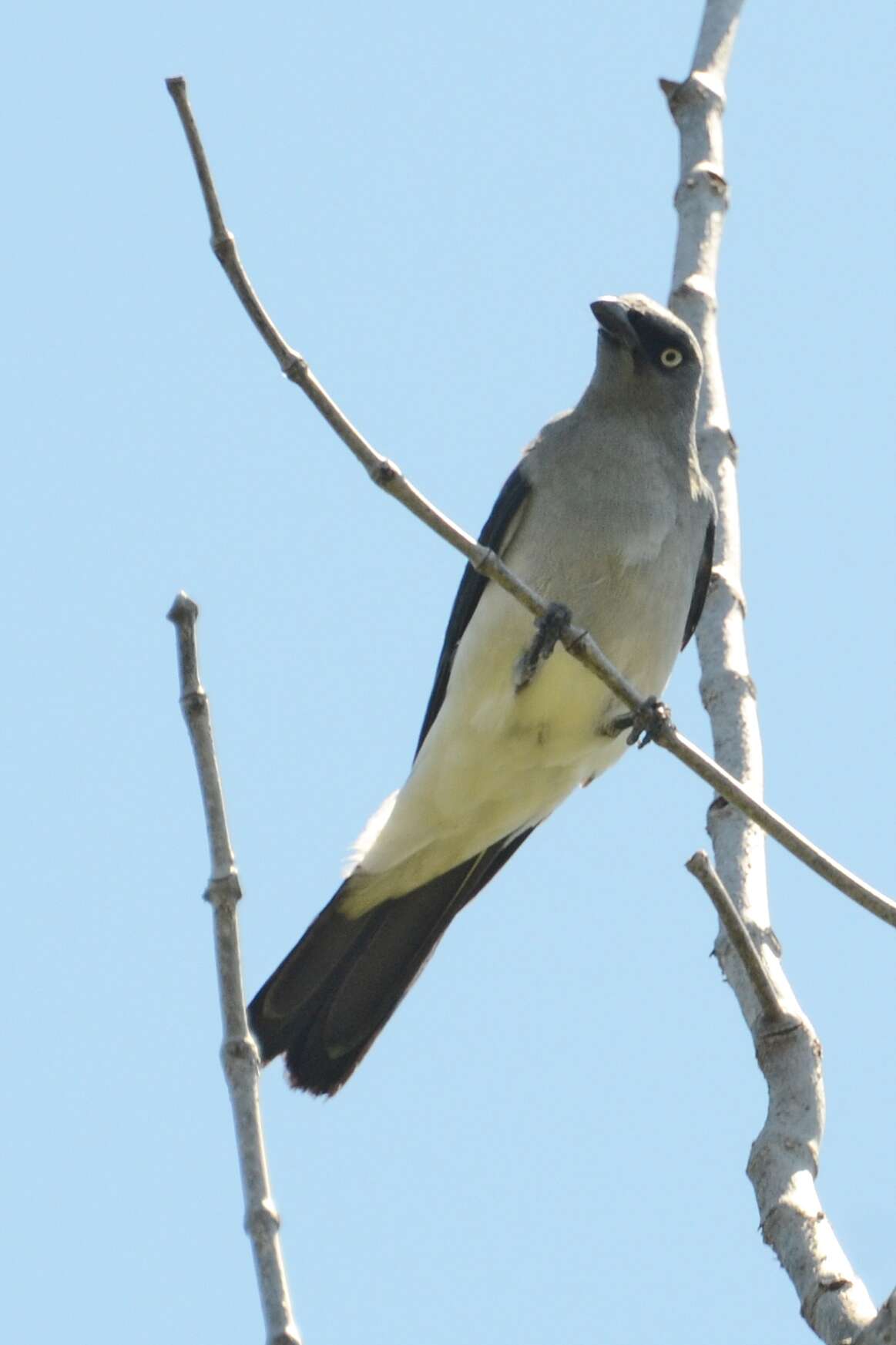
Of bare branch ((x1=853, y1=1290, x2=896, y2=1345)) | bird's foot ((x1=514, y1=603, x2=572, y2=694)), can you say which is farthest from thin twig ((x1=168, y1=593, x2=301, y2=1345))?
bird's foot ((x1=514, y1=603, x2=572, y2=694))

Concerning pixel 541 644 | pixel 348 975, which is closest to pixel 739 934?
pixel 541 644

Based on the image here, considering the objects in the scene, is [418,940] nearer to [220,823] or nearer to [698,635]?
[698,635]

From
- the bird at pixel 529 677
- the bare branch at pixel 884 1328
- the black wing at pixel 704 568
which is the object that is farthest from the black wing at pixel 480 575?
the bare branch at pixel 884 1328

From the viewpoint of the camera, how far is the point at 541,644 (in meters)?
7.09

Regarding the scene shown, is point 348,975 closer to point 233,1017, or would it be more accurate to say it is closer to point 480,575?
point 480,575

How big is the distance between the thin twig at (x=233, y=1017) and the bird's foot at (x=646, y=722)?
6.28ft

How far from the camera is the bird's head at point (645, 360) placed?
8.20 m

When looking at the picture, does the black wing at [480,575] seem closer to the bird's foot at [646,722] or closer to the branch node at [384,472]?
the bird's foot at [646,722]

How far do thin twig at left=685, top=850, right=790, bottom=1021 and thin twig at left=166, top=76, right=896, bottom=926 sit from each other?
19cm

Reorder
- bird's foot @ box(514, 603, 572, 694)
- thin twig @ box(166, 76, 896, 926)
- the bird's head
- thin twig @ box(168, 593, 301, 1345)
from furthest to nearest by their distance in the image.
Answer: the bird's head < bird's foot @ box(514, 603, 572, 694) < thin twig @ box(166, 76, 896, 926) < thin twig @ box(168, 593, 301, 1345)

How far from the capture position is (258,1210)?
3324 mm

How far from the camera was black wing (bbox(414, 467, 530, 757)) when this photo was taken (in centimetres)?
801

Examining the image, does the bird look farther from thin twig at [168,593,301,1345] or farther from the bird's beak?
thin twig at [168,593,301,1345]

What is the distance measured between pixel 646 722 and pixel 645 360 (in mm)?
2535
